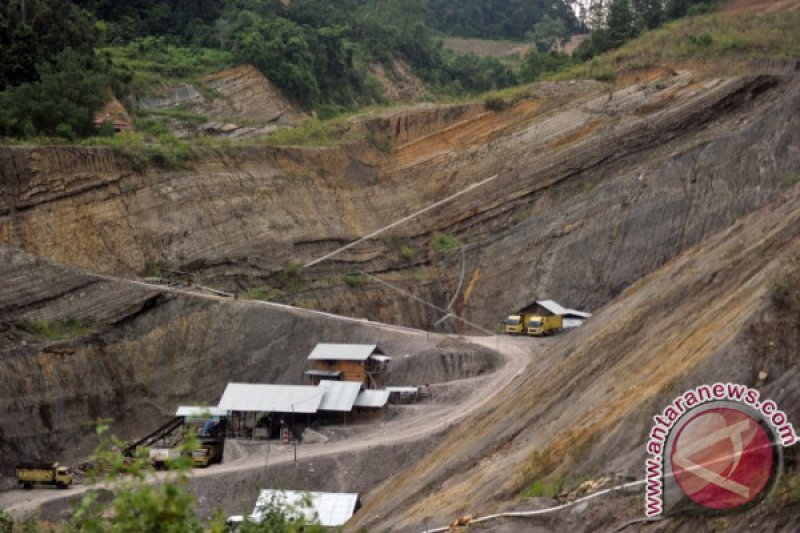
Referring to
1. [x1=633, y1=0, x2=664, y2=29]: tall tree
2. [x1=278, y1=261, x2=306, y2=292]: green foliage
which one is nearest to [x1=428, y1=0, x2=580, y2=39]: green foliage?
[x1=633, y1=0, x2=664, y2=29]: tall tree

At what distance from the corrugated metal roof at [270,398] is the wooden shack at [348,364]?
2720 mm

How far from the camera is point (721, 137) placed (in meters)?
48.2

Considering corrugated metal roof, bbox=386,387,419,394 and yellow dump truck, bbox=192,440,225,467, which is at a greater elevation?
corrugated metal roof, bbox=386,387,419,394

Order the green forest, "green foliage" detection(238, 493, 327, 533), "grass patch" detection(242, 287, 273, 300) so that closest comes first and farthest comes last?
"green foliage" detection(238, 493, 327, 533)
"grass patch" detection(242, 287, 273, 300)
the green forest

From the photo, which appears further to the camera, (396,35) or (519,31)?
(519,31)

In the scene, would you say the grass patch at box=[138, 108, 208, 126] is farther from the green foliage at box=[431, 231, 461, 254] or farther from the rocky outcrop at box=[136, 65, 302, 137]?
the green foliage at box=[431, 231, 461, 254]

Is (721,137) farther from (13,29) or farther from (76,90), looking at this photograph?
(13,29)

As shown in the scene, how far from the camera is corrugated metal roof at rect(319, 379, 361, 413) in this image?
37469mm

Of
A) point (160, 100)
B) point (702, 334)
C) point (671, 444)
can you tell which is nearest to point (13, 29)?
point (160, 100)

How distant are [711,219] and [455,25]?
58.2 metres

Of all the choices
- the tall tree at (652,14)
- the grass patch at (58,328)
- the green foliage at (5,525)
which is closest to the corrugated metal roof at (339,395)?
the grass patch at (58,328)

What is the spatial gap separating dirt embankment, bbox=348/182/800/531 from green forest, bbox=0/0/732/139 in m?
24.5

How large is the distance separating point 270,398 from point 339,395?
235cm

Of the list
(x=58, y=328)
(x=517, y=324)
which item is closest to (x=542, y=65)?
(x=517, y=324)
